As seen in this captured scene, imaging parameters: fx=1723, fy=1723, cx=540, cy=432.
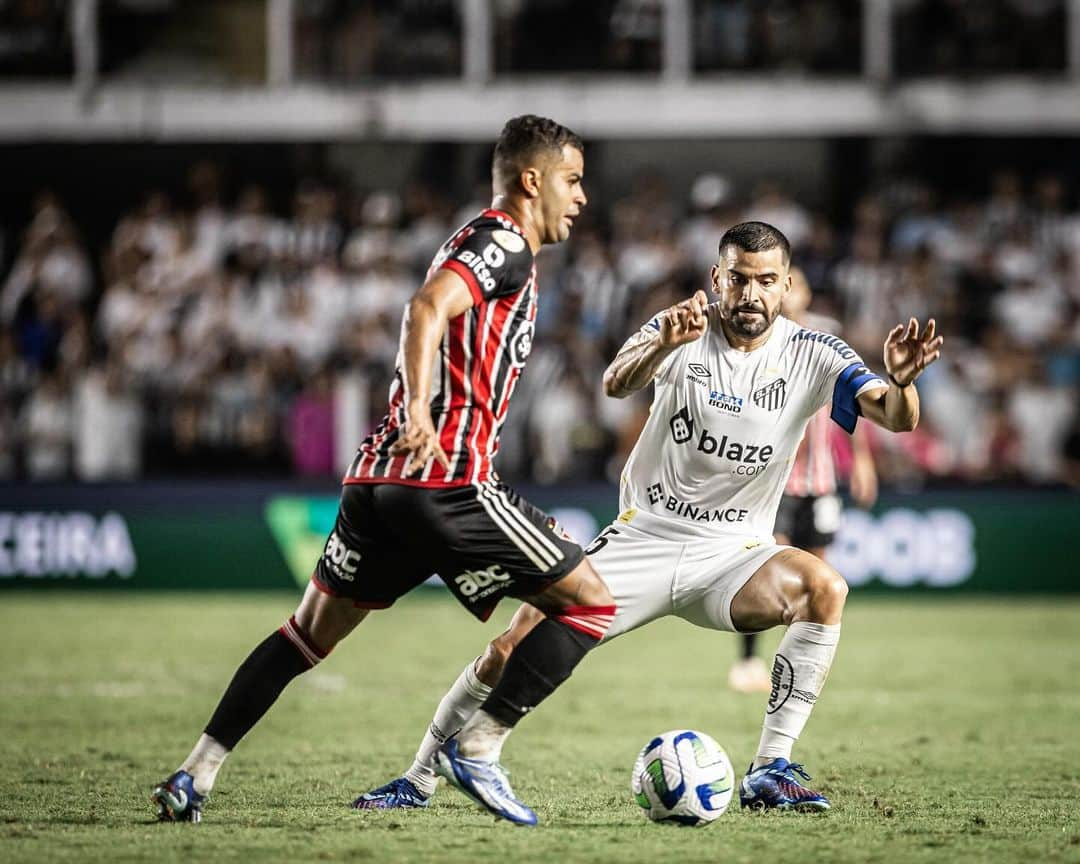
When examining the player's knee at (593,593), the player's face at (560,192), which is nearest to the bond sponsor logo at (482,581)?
the player's knee at (593,593)

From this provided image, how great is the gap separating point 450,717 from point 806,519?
4.93 m

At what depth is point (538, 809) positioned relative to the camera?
645 centimetres

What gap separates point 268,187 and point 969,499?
402 inches

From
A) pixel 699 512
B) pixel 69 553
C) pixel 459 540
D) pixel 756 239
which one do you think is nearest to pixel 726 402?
pixel 699 512

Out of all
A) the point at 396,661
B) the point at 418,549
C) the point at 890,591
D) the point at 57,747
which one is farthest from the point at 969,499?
the point at 418,549

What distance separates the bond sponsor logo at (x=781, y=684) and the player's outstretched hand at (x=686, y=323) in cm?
142

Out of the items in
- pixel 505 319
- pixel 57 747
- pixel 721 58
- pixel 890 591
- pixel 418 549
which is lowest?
pixel 890 591

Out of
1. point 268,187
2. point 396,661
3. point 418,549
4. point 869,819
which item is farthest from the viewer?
point 268,187

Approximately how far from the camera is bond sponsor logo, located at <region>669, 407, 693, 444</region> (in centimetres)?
689

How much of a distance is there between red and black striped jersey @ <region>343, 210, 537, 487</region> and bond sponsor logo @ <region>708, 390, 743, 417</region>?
4.17 ft

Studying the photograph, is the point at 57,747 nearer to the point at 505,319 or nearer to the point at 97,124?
the point at 505,319

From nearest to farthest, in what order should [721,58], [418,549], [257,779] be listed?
[418,549], [257,779], [721,58]

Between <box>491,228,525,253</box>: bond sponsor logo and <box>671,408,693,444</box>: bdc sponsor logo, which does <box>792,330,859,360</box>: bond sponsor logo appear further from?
<box>491,228,525,253</box>: bond sponsor logo

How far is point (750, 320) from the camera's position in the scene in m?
6.80
